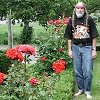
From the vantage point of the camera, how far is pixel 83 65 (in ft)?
26.6

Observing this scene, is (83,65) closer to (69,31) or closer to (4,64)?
(69,31)

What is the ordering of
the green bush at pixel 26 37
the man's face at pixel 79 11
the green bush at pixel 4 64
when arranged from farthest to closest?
1. the green bush at pixel 26 37
2. the green bush at pixel 4 64
3. the man's face at pixel 79 11

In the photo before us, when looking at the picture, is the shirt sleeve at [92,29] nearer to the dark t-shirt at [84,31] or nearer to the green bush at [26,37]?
the dark t-shirt at [84,31]

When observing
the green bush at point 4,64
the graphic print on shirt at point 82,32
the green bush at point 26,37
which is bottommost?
the green bush at point 26,37

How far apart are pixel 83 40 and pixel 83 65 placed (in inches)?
19.5

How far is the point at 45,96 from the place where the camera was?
218 inches

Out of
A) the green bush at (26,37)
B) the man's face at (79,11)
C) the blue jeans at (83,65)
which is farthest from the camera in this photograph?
the green bush at (26,37)

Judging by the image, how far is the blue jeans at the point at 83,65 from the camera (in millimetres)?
7992

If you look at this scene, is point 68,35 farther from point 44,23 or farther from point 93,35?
point 44,23

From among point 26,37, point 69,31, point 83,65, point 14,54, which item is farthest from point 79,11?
point 26,37

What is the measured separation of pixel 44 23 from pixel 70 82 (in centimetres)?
590

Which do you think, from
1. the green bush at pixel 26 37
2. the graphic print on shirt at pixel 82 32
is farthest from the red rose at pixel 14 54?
the green bush at pixel 26 37

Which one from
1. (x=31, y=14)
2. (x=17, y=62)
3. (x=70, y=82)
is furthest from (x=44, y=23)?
(x=17, y=62)

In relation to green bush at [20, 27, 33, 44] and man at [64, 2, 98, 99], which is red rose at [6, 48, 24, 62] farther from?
green bush at [20, 27, 33, 44]
